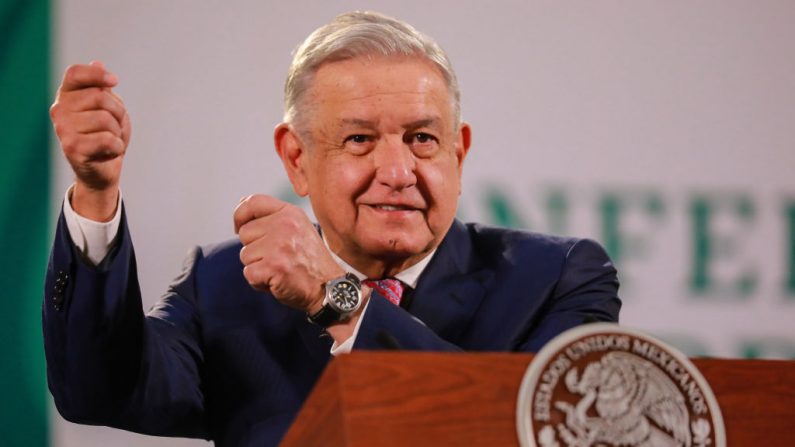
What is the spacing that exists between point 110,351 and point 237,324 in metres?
0.35

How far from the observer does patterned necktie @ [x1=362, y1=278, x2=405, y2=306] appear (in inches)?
84.2

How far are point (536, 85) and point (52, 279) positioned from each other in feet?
4.68

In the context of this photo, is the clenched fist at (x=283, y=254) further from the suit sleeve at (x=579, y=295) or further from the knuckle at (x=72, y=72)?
the suit sleeve at (x=579, y=295)

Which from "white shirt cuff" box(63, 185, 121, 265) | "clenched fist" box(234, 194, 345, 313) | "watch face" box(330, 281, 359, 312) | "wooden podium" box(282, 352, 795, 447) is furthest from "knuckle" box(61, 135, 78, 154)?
"wooden podium" box(282, 352, 795, 447)

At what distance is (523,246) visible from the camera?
7.38 ft

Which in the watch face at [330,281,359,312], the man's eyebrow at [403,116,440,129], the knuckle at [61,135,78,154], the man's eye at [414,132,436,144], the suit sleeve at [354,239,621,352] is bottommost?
the suit sleeve at [354,239,621,352]

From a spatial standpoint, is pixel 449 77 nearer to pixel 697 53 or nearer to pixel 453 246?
pixel 453 246

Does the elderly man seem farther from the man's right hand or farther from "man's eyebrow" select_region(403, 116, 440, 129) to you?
the man's right hand

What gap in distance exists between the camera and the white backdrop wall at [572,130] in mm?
2480

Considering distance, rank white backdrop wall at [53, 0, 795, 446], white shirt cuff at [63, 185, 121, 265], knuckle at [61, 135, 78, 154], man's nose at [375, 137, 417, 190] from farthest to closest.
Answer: white backdrop wall at [53, 0, 795, 446] < man's nose at [375, 137, 417, 190] < white shirt cuff at [63, 185, 121, 265] < knuckle at [61, 135, 78, 154]

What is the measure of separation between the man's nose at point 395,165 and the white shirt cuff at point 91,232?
51 centimetres

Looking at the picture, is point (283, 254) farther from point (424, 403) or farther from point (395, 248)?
point (424, 403)

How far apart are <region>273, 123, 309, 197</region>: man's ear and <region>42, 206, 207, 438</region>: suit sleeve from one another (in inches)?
16.4

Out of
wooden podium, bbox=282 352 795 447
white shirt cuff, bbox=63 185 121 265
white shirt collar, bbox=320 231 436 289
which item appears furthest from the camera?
white shirt collar, bbox=320 231 436 289
